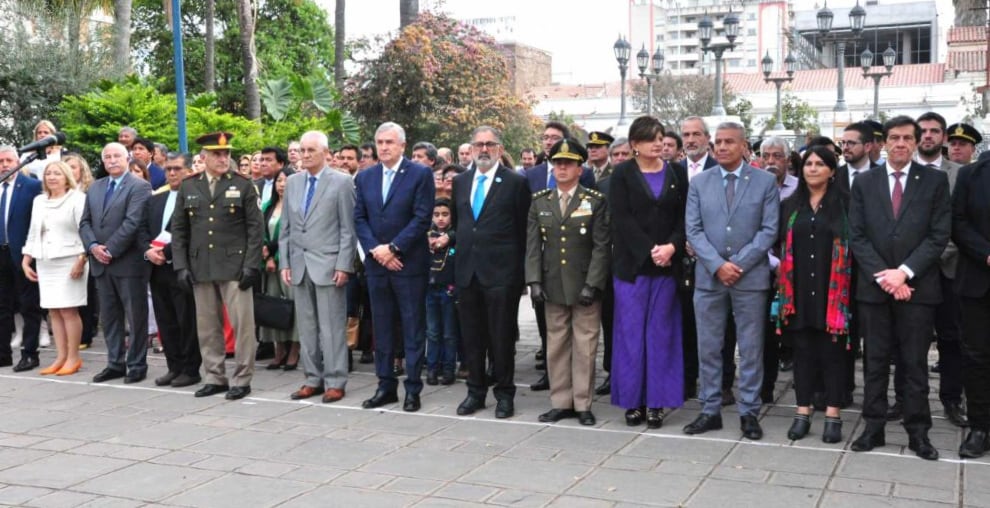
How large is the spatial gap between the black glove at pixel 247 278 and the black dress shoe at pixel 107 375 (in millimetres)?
1863

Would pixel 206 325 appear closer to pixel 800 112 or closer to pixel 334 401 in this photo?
pixel 334 401

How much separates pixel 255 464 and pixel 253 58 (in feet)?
60.5

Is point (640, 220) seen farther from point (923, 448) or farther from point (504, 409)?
point (923, 448)

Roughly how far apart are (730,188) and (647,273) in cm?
85

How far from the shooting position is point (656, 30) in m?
150

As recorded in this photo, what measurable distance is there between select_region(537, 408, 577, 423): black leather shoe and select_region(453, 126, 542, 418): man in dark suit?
0.99 ft

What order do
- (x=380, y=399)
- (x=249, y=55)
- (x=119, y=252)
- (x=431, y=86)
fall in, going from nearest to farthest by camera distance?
(x=380, y=399) → (x=119, y=252) → (x=249, y=55) → (x=431, y=86)

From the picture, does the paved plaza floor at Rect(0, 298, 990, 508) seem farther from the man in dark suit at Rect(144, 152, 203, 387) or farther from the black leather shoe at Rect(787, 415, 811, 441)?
the man in dark suit at Rect(144, 152, 203, 387)

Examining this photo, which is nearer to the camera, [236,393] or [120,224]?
[236,393]

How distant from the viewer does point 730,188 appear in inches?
291

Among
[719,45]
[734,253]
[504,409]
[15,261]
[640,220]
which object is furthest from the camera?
[719,45]

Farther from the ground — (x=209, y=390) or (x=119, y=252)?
(x=119, y=252)

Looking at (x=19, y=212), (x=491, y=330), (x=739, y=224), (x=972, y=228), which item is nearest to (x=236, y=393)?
(x=491, y=330)

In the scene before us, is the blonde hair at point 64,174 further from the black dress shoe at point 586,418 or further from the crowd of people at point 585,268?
the black dress shoe at point 586,418
